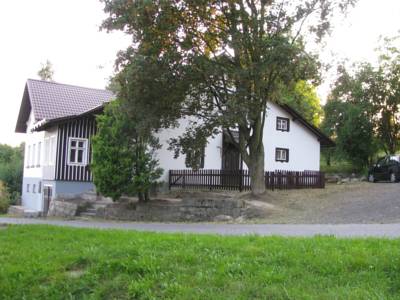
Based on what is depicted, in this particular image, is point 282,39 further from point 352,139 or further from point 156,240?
point 352,139

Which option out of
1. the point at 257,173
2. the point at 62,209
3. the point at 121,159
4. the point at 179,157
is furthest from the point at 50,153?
the point at 257,173

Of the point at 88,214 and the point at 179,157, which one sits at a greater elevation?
the point at 179,157

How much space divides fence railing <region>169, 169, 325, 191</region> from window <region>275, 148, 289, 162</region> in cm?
604

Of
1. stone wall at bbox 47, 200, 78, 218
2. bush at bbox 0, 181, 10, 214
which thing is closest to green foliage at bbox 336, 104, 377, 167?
stone wall at bbox 47, 200, 78, 218

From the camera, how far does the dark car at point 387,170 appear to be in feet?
102

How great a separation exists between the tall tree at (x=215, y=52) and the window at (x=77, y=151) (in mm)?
8028

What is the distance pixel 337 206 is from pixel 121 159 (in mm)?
9406

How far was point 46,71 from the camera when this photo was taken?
69062mm

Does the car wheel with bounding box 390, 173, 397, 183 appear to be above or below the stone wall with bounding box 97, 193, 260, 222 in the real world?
above

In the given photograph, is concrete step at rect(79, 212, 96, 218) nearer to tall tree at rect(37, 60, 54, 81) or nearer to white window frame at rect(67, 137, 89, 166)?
white window frame at rect(67, 137, 89, 166)

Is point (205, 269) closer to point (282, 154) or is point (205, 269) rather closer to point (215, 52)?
point (215, 52)

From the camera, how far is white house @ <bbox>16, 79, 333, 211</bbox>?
28.3 meters

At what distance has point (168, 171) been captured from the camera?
30.5m

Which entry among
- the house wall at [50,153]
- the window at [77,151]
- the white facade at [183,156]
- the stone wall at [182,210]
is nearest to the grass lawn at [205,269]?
the stone wall at [182,210]
